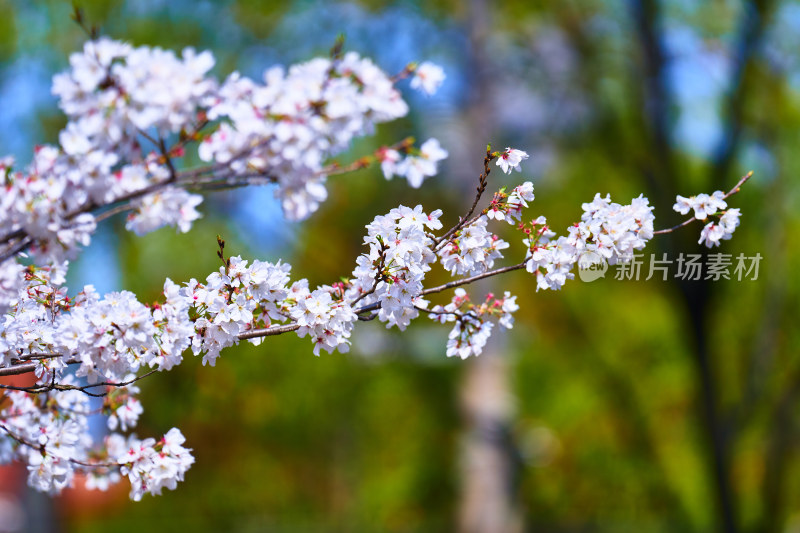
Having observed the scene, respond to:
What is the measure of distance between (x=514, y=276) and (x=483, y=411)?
391cm

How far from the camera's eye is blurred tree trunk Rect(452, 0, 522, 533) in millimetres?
7695

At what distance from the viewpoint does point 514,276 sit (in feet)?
37.1

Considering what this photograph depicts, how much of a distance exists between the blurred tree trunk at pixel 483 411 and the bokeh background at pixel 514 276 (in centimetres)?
3

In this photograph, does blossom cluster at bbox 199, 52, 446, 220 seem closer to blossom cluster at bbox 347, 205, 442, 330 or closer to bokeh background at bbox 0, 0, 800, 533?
blossom cluster at bbox 347, 205, 442, 330

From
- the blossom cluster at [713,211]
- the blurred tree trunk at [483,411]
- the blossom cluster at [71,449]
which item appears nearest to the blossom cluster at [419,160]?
the blossom cluster at [713,211]

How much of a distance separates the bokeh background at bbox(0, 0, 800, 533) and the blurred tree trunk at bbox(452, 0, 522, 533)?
0.09ft

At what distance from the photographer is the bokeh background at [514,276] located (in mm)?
6836

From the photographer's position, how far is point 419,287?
201 centimetres

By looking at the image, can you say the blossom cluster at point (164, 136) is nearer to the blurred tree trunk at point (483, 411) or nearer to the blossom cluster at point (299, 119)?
the blossom cluster at point (299, 119)

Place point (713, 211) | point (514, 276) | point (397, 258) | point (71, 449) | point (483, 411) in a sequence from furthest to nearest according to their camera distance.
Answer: point (514, 276)
point (483, 411)
point (71, 449)
point (713, 211)
point (397, 258)

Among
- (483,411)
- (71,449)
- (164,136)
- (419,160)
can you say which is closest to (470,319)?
(419,160)

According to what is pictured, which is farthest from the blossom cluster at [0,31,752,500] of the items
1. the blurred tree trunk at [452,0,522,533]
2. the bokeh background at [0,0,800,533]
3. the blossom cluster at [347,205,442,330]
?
the blurred tree trunk at [452,0,522,533]

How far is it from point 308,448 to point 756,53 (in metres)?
9.79

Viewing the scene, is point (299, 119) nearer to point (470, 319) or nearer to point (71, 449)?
point (470, 319)
